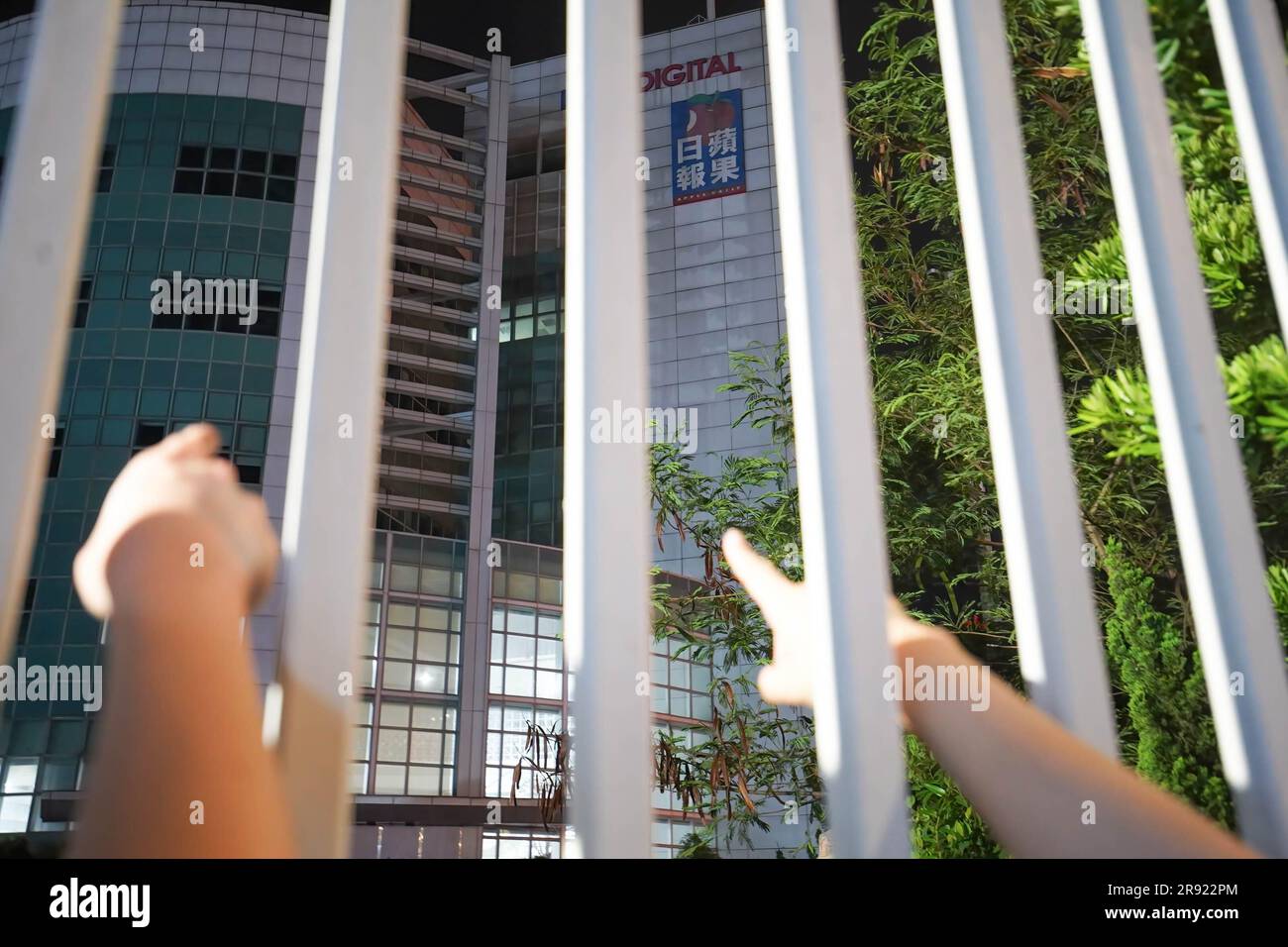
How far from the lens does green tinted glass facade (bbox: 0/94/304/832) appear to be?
43.5 ft

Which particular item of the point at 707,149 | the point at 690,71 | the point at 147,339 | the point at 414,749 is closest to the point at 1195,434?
the point at 414,749

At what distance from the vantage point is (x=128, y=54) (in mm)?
16422

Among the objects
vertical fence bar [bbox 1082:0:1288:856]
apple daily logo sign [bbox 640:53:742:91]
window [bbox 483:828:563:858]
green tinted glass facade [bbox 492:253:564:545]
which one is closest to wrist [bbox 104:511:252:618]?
vertical fence bar [bbox 1082:0:1288:856]

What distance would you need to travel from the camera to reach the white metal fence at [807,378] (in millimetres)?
649

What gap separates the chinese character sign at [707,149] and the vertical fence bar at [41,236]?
62.5ft

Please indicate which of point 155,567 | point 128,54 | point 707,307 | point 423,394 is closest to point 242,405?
point 423,394

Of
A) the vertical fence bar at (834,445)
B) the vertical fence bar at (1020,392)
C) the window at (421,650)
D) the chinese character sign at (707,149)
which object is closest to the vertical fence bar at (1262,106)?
the vertical fence bar at (1020,392)

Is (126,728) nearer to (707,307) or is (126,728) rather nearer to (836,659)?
(836,659)

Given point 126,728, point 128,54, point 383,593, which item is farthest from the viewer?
point 128,54

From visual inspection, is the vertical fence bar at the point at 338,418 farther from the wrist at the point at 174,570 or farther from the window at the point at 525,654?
the window at the point at 525,654

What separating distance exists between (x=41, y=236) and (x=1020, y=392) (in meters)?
0.84

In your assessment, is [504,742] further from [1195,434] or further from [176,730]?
[176,730]

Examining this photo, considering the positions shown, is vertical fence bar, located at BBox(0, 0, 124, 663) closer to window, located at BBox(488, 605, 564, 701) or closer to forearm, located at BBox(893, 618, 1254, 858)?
forearm, located at BBox(893, 618, 1254, 858)
